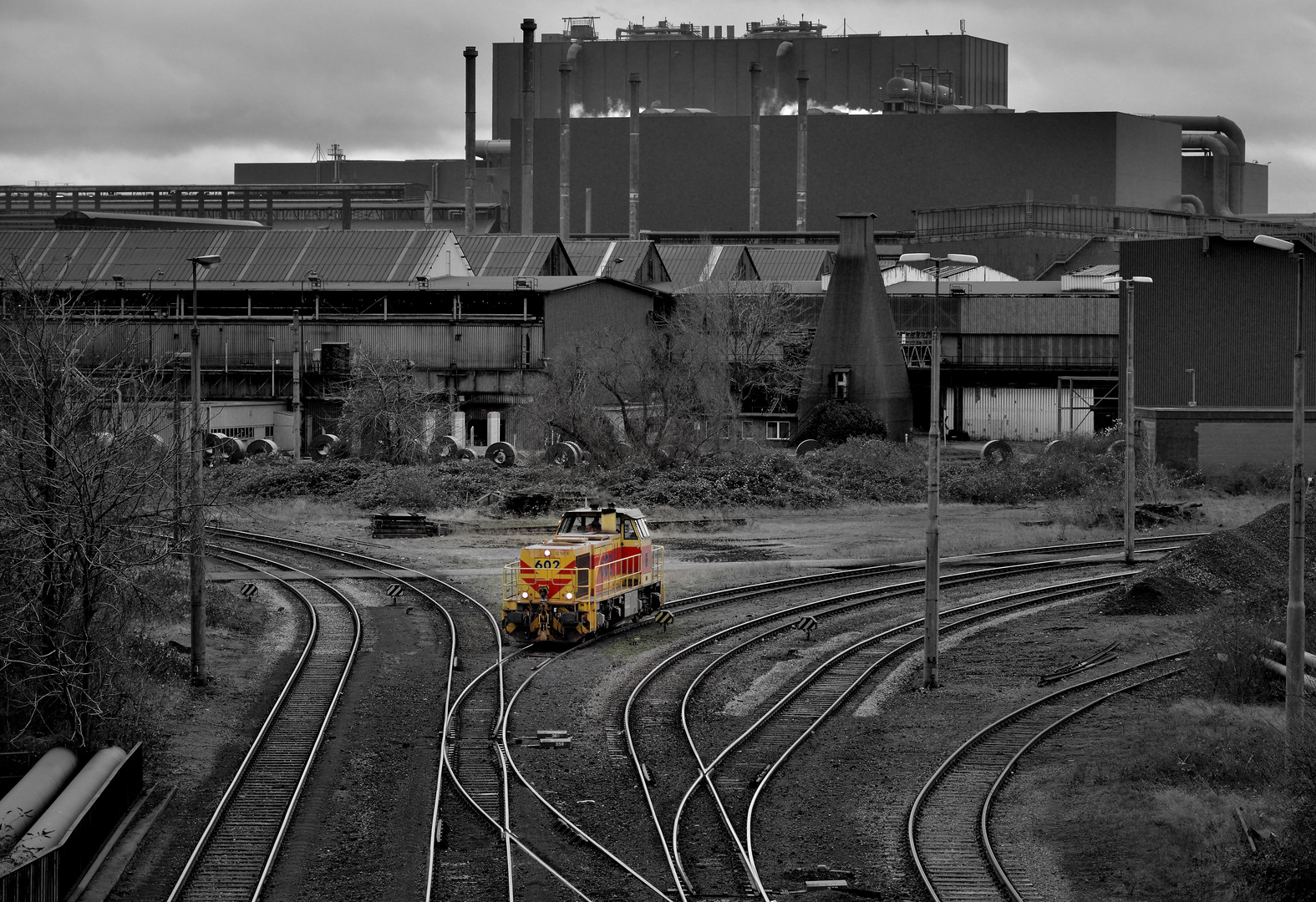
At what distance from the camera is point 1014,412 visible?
69.7 meters

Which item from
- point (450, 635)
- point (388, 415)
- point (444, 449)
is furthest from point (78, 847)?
point (444, 449)

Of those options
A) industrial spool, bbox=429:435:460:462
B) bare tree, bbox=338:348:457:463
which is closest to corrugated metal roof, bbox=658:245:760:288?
bare tree, bbox=338:348:457:463

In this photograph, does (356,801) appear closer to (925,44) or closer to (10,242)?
(10,242)

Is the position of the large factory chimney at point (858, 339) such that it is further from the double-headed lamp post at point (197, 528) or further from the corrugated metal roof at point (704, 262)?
the double-headed lamp post at point (197, 528)

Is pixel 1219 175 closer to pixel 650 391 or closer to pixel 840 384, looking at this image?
pixel 840 384

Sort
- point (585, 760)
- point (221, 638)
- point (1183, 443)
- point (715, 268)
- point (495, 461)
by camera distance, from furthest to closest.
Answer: point (715, 268) → point (495, 461) → point (1183, 443) → point (221, 638) → point (585, 760)

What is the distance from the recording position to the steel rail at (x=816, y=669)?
48.4 ft

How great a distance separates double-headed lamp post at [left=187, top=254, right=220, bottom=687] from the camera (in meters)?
19.8

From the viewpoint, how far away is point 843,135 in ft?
332

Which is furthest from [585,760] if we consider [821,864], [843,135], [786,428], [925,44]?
[925,44]

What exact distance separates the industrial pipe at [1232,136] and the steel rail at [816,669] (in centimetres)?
8900

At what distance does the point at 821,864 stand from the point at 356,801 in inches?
203

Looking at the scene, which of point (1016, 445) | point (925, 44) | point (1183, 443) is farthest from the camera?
point (925, 44)

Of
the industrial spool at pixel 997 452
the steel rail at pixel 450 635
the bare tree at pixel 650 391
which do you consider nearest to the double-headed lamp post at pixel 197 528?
the steel rail at pixel 450 635
